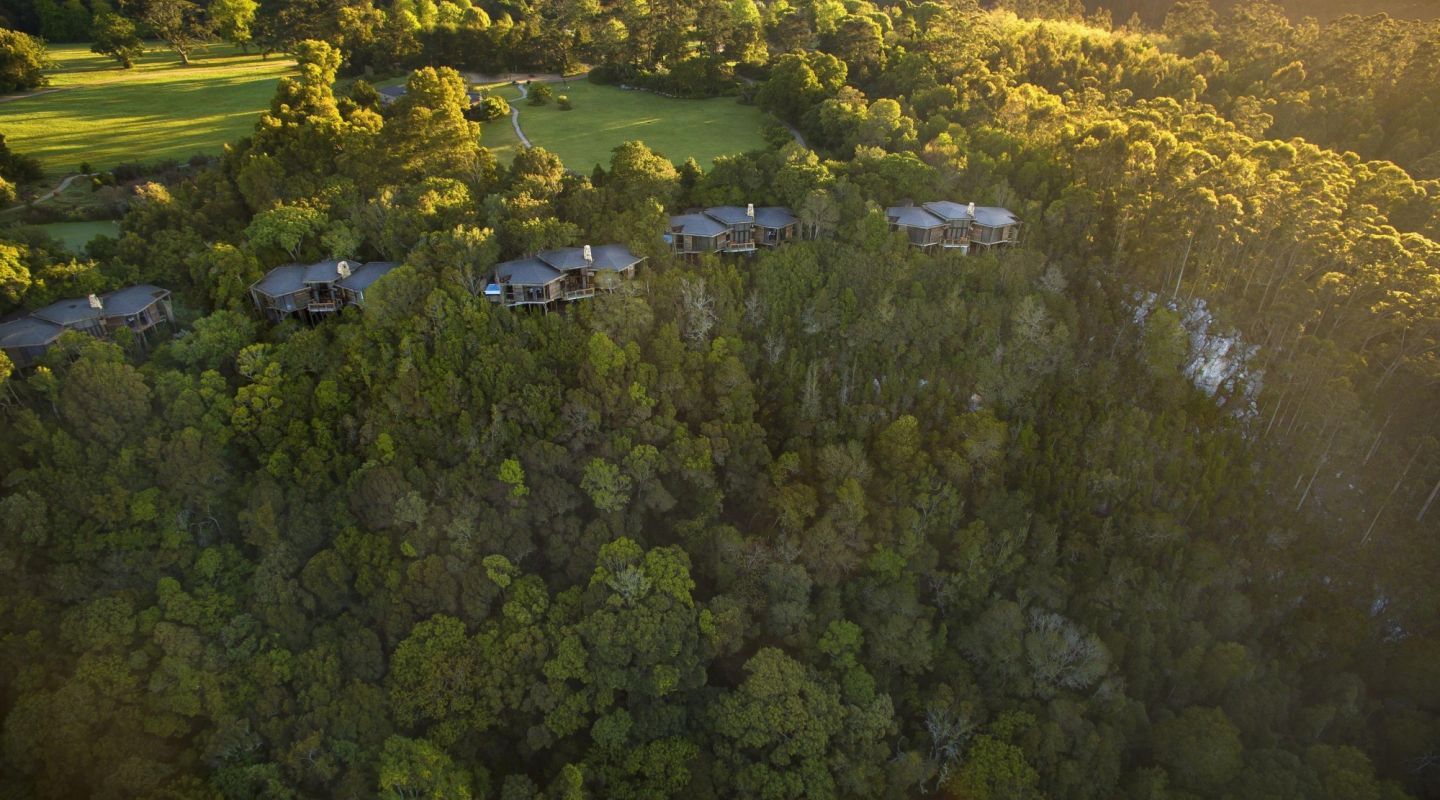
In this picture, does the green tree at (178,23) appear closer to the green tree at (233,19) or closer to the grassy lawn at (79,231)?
the green tree at (233,19)

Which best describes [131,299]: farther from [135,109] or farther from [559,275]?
[135,109]

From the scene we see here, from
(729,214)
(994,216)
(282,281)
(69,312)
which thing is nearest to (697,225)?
(729,214)

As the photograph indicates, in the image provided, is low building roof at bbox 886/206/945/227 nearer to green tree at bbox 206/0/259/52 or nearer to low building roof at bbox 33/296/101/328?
low building roof at bbox 33/296/101/328

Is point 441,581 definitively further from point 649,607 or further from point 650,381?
point 650,381

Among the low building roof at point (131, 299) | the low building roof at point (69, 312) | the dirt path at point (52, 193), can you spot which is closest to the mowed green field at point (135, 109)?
the dirt path at point (52, 193)

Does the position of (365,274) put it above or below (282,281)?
below

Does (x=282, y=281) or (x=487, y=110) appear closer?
(x=282, y=281)

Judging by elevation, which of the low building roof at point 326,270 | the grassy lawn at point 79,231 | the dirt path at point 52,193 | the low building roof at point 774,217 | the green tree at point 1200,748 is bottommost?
the green tree at point 1200,748
